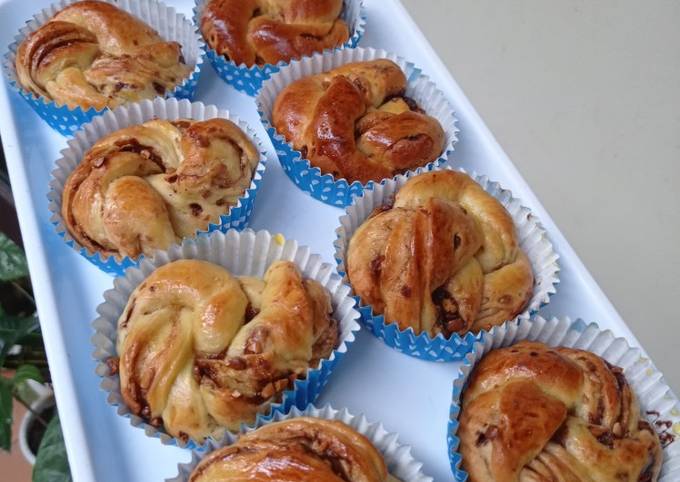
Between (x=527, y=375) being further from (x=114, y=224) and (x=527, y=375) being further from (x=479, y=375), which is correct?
(x=114, y=224)

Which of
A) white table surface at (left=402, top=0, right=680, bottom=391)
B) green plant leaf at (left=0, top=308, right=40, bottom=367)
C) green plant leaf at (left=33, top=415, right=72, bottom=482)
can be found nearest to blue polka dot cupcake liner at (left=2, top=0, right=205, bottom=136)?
green plant leaf at (left=0, top=308, right=40, bottom=367)

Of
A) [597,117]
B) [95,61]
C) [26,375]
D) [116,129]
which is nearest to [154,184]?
[116,129]

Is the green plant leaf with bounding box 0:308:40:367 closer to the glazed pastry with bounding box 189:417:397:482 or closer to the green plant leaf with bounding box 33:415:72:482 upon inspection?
the green plant leaf with bounding box 33:415:72:482

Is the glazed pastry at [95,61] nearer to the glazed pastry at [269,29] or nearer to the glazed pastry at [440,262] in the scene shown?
the glazed pastry at [269,29]

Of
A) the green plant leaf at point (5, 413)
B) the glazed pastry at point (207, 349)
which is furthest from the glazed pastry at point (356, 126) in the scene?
the green plant leaf at point (5, 413)

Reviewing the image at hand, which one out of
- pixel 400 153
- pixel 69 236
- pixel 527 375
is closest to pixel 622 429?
pixel 527 375

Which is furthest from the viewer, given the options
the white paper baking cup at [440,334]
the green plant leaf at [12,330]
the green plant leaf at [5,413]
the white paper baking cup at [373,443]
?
the green plant leaf at [12,330]
